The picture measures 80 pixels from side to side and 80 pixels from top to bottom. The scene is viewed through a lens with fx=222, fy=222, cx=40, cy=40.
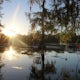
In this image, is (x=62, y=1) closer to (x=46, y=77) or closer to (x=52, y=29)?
(x=52, y=29)

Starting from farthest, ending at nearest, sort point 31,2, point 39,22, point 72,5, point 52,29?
1. point 39,22
2. point 31,2
3. point 52,29
4. point 72,5

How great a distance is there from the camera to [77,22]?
18125 millimetres

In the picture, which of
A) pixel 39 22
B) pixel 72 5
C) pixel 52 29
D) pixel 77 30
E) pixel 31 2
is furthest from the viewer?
pixel 39 22

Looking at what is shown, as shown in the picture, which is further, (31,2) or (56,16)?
(31,2)

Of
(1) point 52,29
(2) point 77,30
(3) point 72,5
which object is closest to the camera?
(3) point 72,5

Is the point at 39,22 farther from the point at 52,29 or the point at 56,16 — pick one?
the point at 56,16

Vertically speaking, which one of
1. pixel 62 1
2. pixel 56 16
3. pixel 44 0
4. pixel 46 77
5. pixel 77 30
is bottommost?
pixel 46 77

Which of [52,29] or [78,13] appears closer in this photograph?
[78,13]

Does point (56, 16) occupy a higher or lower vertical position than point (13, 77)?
higher

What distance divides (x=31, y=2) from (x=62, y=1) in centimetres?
740

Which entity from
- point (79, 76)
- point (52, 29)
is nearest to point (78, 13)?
point (52, 29)

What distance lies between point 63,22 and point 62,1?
69.3 inches

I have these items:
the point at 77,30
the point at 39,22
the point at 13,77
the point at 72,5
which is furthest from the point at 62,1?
the point at 39,22

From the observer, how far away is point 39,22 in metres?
27.8
